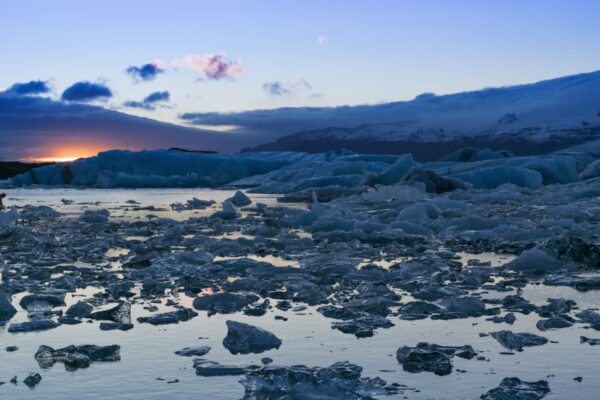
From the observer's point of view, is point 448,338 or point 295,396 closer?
point 295,396

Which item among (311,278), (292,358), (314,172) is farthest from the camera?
(314,172)

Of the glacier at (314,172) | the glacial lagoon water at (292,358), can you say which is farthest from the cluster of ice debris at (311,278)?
the glacier at (314,172)

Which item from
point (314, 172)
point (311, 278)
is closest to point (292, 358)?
point (311, 278)

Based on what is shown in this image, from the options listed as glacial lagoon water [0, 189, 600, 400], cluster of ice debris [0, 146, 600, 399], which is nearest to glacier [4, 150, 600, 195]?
cluster of ice debris [0, 146, 600, 399]

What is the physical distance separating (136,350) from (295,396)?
1.02 m

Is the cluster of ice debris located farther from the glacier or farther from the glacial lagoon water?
the glacier

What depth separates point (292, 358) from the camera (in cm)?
324

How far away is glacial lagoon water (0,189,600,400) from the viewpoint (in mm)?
2773

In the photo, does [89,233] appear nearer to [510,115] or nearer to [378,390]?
[378,390]

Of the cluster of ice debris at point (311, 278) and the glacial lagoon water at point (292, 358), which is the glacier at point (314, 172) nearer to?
the cluster of ice debris at point (311, 278)

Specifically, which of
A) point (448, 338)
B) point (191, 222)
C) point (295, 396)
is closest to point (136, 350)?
point (295, 396)

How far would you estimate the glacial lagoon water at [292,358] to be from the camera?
2.77 meters

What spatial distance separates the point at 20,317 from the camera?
4.10m

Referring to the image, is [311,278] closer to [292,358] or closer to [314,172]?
[292,358]
